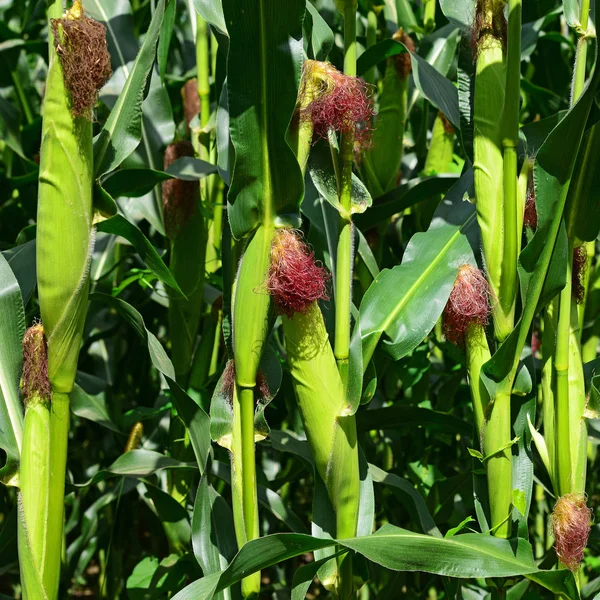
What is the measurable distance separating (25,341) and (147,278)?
588 millimetres

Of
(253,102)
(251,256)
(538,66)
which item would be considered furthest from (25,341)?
(538,66)

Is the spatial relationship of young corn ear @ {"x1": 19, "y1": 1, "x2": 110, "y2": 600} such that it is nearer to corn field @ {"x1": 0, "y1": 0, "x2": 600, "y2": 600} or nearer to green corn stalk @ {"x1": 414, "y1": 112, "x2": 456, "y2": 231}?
corn field @ {"x1": 0, "y1": 0, "x2": 600, "y2": 600}

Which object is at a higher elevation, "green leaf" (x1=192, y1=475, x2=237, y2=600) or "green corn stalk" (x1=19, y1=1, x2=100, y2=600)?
"green corn stalk" (x1=19, y1=1, x2=100, y2=600)

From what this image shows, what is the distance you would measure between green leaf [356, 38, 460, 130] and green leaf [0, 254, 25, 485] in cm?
91

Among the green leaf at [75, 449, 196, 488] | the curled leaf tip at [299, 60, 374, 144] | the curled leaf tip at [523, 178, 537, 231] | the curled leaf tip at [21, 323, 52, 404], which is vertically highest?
the curled leaf tip at [299, 60, 374, 144]

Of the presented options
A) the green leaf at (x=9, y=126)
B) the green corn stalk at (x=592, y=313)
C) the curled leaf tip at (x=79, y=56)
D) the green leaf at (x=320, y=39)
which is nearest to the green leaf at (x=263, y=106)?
the curled leaf tip at (x=79, y=56)

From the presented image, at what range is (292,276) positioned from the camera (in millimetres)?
1289

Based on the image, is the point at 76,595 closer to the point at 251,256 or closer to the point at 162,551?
the point at 162,551

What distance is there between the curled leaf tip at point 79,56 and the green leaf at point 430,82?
2.16 feet

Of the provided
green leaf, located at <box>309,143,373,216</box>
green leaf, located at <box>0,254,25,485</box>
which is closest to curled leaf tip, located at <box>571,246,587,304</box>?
green leaf, located at <box>309,143,373,216</box>

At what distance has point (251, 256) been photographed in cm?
134

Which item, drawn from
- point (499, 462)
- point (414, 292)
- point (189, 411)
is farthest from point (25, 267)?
point (499, 462)

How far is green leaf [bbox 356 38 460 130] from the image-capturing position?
1654mm

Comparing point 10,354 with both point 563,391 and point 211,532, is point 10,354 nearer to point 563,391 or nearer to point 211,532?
point 211,532
